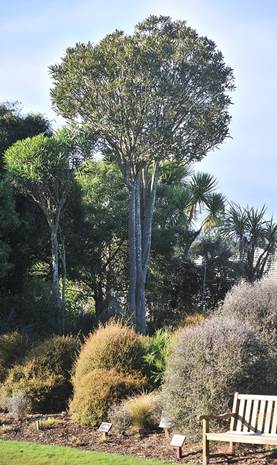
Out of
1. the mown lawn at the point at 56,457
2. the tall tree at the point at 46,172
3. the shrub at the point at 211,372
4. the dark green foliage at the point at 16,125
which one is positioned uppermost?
the dark green foliage at the point at 16,125

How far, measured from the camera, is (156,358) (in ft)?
40.3

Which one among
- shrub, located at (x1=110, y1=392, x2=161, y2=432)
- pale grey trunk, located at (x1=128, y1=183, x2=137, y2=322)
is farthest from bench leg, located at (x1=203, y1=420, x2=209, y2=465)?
pale grey trunk, located at (x1=128, y1=183, x2=137, y2=322)

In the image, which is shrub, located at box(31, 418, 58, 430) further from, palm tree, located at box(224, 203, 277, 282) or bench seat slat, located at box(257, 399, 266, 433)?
palm tree, located at box(224, 203, 277, 282)

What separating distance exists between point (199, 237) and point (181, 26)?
1076 cm

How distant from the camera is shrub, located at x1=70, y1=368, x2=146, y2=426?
435 inches

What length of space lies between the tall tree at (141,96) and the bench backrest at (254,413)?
12.5 metres

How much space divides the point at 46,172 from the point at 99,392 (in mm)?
9850

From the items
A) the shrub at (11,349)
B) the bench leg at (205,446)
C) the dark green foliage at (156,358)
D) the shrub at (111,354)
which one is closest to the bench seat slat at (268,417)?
the bench leg at (205,446)

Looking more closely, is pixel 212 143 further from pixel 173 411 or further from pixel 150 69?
pixel 173 411

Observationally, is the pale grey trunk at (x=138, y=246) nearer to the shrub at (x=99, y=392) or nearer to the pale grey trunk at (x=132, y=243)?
the pale grey trunk at (x=132, y=243)

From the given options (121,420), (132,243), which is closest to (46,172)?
(132,243)

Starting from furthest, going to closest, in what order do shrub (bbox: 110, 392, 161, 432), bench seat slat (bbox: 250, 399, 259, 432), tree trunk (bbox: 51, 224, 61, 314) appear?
1. tree trunk (bbox: 51, 224, 61, 314)
2. shrub (bbox: 110, 392, 161, 432)
3. bench seat slat (bbox: 250, 399, 259, 432)

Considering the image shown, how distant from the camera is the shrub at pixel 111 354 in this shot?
12148mm

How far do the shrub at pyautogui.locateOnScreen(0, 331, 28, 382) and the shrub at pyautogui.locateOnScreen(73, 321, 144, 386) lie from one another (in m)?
2.31
